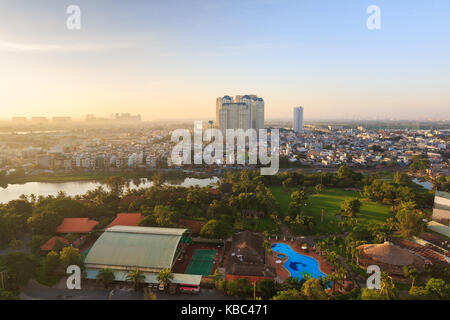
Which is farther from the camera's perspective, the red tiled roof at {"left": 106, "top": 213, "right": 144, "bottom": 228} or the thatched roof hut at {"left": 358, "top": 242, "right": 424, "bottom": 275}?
the red tiled roof at {"left": 106, "top": 213, "right": 144, "bottom": 228}

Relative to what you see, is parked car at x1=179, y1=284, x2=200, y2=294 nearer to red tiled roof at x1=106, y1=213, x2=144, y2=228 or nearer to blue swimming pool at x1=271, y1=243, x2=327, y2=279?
blue swimming pool at x1=271, y1=243, x2=327, y2=279

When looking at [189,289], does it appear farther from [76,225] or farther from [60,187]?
[60,187]

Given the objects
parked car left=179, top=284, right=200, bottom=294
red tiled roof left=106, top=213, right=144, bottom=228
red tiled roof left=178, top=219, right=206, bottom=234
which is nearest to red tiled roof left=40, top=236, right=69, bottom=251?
red tiled roof left=106, top=213, right=144, bottom=228

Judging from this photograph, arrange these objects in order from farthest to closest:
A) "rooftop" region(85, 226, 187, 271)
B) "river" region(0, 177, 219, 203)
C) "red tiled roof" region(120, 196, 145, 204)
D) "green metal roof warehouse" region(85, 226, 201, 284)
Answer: "river" region(0, 177, 219, 203), "red tiled roof" region(120, 196, 145, 204), "rooftop" region(85, 226, 187, 271), "green metal roof warehouse" region(85, 226, 201, 284)

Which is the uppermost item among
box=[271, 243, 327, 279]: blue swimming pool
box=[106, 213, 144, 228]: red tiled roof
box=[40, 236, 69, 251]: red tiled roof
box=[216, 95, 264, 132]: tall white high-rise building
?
box=[216, 95, 264, 132]: tall white high-rise building

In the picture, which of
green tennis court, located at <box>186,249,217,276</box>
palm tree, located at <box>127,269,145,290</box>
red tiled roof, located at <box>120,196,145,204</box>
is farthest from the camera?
red tiled roof, located at <box>120,196,145,204</box>

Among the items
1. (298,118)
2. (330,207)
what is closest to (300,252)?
(330,207)

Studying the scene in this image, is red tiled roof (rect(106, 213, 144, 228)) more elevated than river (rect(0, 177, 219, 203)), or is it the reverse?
red tiled roof (rect(106, 213, 144, 228))
